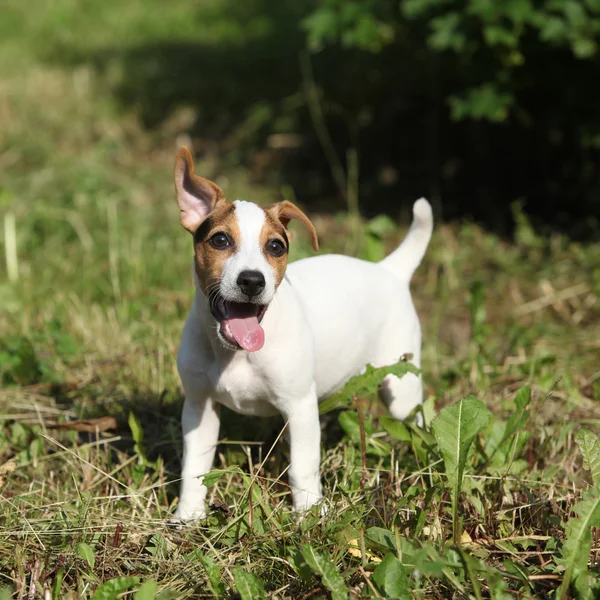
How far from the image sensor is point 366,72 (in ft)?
27.1

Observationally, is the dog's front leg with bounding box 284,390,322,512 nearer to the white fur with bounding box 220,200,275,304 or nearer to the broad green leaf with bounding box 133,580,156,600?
the white fur with bounding box 220,200,275,304

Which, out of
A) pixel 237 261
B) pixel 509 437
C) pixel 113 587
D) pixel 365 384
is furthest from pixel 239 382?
pixel 509 437

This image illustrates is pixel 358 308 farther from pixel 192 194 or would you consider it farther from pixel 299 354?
pixel 192 194

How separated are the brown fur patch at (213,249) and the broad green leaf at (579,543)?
1.54 m

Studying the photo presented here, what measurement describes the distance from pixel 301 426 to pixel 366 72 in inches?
224

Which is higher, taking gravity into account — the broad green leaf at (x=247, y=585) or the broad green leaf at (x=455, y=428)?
the broad green leaf at (x=455, y=428)

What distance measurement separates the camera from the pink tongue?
307 centimetres

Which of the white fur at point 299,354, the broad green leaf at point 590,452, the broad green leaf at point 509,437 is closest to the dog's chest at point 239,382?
the white fur at point 299,354

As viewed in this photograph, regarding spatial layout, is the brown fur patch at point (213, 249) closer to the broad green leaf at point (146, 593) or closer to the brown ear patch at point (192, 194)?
the brown ear patch at point (192, 194)

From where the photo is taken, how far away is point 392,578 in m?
2.79

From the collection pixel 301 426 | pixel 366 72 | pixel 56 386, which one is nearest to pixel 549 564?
pixel 301 426

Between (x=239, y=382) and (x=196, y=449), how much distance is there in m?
0.47

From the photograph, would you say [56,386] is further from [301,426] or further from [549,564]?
[549,564]

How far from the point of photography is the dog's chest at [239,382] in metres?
3.28
